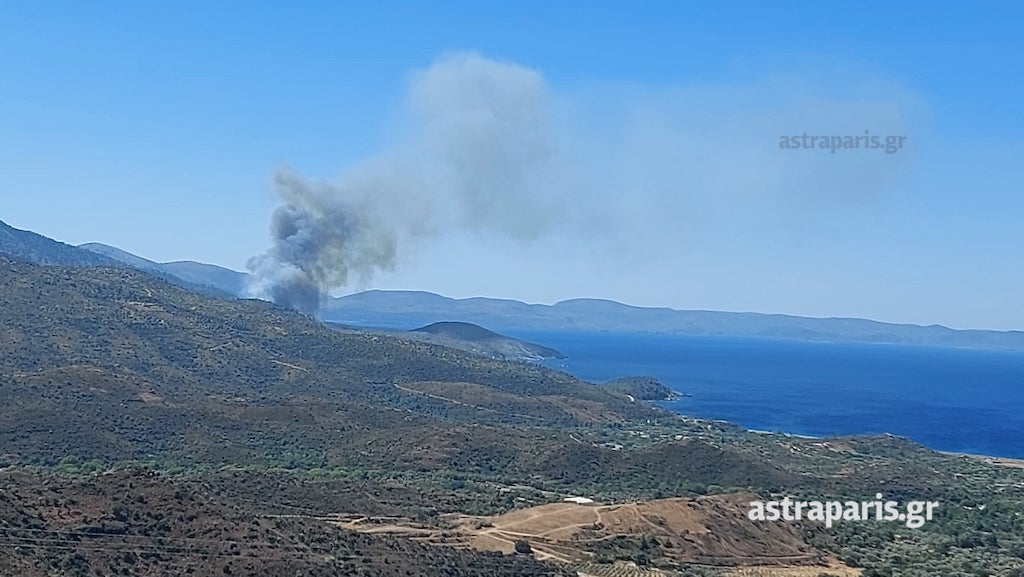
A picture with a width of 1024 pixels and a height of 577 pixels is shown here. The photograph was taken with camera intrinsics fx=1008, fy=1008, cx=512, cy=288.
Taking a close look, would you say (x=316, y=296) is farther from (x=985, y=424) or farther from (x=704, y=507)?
(x=704, y=507)

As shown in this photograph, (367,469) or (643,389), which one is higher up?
(643,389)

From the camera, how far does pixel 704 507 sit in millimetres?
57594

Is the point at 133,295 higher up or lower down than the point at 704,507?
higher up

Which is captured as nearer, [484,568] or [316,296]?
[484,568]

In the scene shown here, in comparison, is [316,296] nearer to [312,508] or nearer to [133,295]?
[133,295]

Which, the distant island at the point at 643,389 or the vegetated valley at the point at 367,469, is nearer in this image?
the vegetated valley at the point at 367,469

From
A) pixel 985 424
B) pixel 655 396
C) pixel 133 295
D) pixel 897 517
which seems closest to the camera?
pixel 897 517

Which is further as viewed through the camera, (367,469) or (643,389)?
(643,389)

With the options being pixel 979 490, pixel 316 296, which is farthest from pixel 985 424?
pixel 316 296

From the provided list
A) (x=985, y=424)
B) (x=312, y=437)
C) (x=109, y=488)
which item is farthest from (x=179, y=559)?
(x=985, y=424)

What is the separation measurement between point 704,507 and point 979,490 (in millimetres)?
34139

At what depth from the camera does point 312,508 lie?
54.2 metres

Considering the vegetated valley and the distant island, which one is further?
the distant island

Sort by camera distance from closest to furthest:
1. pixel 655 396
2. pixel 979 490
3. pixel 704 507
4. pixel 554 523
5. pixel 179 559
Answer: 1. pixel 179 559
2. pixel 554 523
3. pixel 704 507
4. pixel 979 490
5. pixel 655 396
